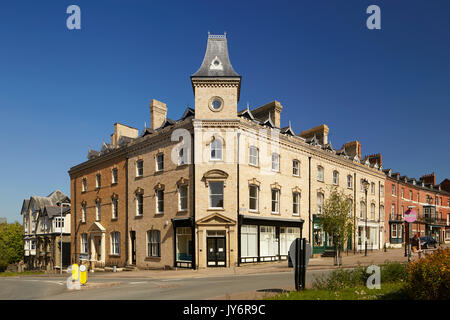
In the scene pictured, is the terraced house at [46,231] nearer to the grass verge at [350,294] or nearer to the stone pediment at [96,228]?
the stone pediment at [96,228]

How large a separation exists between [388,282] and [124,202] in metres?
26.0

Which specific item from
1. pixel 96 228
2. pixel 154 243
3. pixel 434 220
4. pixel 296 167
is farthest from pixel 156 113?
pixel 434 220

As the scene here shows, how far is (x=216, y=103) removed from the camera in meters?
26.3

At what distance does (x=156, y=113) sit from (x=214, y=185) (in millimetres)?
12297

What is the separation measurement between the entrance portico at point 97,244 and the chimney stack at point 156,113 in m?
12.3

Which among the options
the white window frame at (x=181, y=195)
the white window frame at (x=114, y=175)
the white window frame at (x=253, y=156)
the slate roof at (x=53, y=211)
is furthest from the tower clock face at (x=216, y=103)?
the slate roof at (x=53, y=211)

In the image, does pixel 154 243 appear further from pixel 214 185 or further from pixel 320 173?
pixel 320 173

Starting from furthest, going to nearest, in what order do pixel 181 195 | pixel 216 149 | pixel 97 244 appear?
pixel 97 244 → pixel 181 195 → pixel 216 149

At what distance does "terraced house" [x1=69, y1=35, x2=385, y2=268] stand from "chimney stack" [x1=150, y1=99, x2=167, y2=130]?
0.36 feet

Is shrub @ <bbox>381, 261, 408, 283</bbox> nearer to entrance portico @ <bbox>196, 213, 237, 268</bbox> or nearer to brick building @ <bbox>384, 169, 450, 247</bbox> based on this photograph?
entrance portico @ <bbox>196, 213, 237, 268</bbox>

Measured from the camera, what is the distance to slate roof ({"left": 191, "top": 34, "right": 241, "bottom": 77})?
87.6 feet
